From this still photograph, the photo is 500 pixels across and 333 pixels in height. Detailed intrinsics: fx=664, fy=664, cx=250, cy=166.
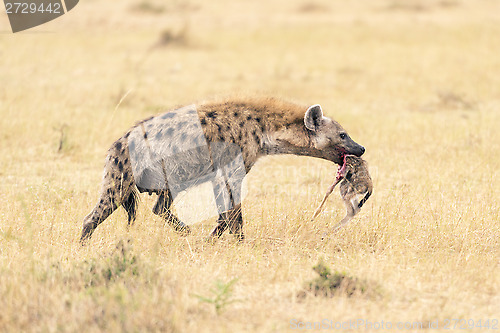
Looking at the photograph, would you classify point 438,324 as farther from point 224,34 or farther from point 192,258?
point 224,34

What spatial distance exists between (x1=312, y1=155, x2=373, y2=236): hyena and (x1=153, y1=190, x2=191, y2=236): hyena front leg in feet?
3.33

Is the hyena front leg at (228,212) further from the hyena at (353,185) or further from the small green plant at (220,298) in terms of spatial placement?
the small green plant at (220,298)

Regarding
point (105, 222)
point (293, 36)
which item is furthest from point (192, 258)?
point (293, 36)

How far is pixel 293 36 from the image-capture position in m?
17.4

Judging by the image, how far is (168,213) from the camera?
5129 mm

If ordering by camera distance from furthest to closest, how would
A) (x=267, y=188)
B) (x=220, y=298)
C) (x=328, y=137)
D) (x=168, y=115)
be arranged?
(x=267, y=188)
(x=328, y=137)
(x=168, y=115)
(x=220, y=298)

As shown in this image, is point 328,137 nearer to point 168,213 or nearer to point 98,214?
point 168,213

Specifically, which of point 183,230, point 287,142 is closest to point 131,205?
point 183,230

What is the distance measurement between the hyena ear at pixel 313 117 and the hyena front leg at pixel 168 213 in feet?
3.89

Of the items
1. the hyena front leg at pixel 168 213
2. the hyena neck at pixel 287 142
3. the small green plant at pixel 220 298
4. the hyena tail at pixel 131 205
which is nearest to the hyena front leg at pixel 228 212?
the hyena front leg at pixel 168 213

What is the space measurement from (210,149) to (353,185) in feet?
3.76

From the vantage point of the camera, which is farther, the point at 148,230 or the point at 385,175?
the point at 385,175

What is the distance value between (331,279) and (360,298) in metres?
0.22

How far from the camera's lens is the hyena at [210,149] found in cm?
466
